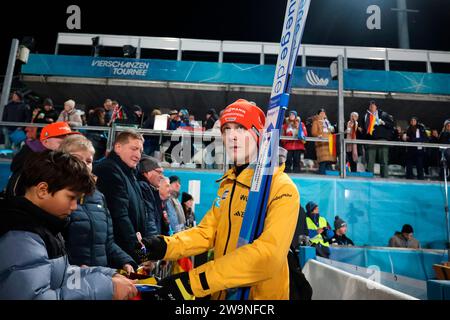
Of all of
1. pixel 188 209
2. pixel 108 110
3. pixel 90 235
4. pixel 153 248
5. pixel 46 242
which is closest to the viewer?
pixel 46 242

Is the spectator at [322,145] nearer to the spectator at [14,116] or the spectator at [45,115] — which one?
the spectator at [45,115]

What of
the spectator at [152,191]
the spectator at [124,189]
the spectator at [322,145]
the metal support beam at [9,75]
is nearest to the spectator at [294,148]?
the spectator at [322,145]

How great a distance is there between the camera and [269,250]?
133cm

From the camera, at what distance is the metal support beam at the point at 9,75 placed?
7.59m

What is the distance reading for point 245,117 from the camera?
5.84 feet

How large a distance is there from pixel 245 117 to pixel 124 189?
157 cm

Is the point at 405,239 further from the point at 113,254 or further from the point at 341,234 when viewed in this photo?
the point at 113,254

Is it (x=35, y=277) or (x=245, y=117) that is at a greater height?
(x=245, y=117)

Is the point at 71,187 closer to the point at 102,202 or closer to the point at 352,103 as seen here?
the point at 102,202

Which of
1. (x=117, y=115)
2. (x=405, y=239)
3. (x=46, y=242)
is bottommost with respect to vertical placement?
(x=405, y=239)

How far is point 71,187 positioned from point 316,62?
1806cm

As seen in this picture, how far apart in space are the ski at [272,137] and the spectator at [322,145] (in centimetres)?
630

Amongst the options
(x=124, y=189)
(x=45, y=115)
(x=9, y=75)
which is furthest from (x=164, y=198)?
(x=9, y=75)
